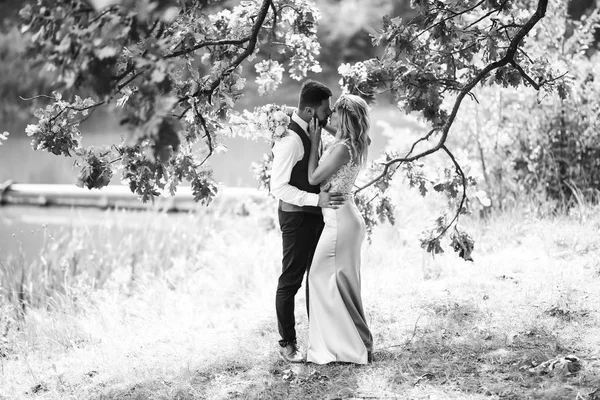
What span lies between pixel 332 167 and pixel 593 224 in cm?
367

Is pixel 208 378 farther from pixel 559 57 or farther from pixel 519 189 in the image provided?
pixel 559 57

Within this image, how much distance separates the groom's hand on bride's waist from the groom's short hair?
21.7 inches

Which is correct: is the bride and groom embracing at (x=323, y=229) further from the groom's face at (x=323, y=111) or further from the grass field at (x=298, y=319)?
the grass field at (x=298, y=319)

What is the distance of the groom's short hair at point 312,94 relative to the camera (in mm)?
4414

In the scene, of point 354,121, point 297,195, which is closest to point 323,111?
point 354,121

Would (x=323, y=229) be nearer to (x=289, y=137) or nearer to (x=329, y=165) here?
(x=329, y=165)

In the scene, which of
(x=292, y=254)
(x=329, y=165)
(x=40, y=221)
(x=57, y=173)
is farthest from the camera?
(x=57, y=173)

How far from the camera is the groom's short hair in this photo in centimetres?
441

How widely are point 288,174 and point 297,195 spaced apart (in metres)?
0.14

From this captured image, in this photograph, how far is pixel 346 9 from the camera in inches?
1101

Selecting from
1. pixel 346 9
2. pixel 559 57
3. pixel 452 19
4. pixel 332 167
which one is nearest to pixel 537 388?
pixel 332 167

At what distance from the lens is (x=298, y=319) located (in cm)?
546

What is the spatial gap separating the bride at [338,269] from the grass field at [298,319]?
15cm

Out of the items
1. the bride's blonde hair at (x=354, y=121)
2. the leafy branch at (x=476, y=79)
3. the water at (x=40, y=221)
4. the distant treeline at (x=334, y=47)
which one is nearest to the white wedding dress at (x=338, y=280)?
the bride's blonde hair at (x=354, y=121)
